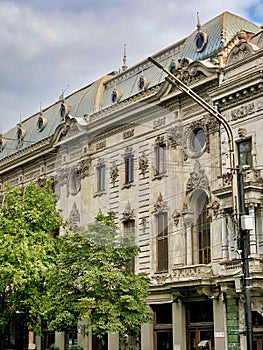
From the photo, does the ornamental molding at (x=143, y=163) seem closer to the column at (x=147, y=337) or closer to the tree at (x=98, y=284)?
the tree at (x=98, y=284)

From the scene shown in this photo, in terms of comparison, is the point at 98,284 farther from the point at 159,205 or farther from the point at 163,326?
the point at 159,205

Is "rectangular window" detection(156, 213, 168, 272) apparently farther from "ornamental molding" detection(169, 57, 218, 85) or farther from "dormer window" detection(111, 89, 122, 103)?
"dormer window" detection(111, 89, 122, 103)

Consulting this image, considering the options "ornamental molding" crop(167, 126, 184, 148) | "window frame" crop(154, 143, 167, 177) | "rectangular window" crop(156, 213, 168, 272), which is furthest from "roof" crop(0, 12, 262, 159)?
"rectangular window" crop(156, 213, 168, 272)

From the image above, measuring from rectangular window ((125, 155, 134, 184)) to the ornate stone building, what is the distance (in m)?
0.08

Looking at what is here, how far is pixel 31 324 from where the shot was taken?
3638 centimetres

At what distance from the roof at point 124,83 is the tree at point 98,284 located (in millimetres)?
11014

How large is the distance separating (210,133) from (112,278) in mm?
8988

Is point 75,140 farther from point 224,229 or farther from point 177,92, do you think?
point 224,229

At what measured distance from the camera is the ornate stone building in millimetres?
31230

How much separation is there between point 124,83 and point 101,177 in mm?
6440

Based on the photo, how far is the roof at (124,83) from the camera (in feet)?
118

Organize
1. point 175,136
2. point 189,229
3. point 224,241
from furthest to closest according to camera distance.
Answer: point 175,136 < point 189,229 < point 224,241

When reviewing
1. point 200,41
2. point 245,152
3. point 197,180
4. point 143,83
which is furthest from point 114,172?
point 245,152

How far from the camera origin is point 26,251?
3441 centimetres
